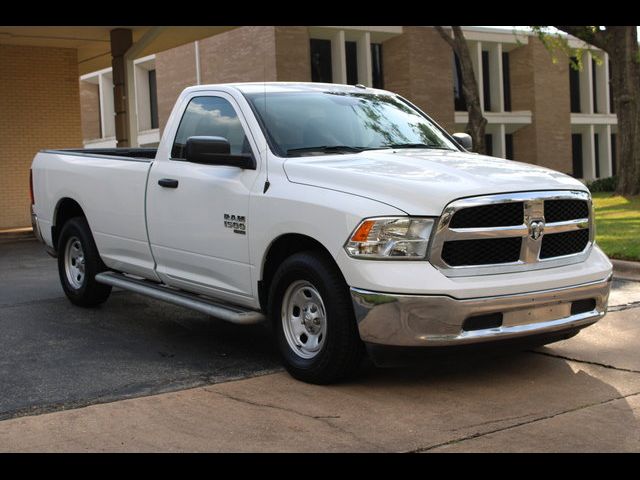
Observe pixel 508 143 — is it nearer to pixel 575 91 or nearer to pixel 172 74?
pixel 575 91

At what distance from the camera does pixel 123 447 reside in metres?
4.78

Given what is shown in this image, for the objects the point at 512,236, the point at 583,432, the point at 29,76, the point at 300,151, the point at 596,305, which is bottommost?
the point at 583,432

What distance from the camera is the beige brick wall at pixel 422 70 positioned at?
105 ft

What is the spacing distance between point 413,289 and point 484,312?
463 mm

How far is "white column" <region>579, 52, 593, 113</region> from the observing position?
41875 mm

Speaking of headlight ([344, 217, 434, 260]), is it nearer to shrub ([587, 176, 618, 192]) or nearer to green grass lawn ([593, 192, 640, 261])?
green grass lawn ([593, 192, 640, 261])

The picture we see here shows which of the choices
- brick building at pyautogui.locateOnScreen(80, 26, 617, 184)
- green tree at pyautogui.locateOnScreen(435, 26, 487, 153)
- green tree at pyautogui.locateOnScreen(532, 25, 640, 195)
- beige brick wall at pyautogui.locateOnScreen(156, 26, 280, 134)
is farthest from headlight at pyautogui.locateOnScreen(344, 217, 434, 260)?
brick building at pyautogui.locateOnScreen(80, 26, 617, 184)

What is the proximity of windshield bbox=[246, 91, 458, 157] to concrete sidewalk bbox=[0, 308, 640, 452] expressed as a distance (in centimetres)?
169

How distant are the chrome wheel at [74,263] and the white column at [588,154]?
35.7m

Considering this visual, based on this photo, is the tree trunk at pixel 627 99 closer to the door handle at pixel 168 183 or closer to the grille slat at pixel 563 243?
the grille slat at pixel 563 243

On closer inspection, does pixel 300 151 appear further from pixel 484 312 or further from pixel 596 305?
pixel 596 305

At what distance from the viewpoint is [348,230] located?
557 centimetres

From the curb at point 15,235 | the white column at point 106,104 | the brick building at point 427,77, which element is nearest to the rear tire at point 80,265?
the curb at point 15,235
